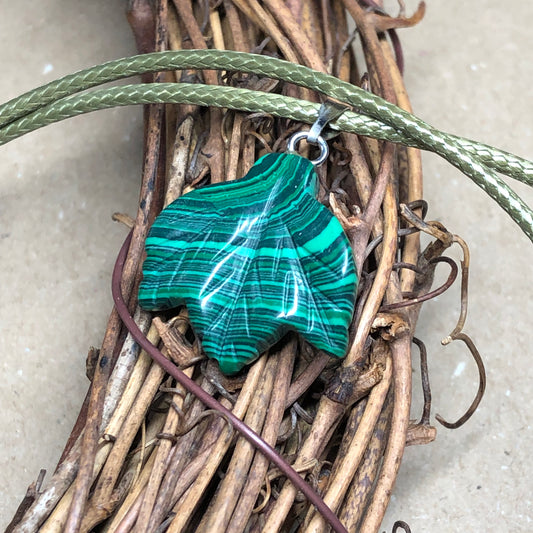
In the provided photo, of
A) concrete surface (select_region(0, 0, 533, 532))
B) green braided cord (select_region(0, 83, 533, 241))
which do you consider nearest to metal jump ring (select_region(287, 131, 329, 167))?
green braided cord (select_region(0, 83, 533, 241))


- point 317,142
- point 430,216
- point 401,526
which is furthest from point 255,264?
point 430,216

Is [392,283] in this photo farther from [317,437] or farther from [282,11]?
[282,11]

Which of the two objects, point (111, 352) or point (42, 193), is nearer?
point (111, 352)

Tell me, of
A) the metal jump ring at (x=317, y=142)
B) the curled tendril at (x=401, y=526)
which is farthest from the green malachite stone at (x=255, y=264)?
the curled tendril at (x=401, y=526)

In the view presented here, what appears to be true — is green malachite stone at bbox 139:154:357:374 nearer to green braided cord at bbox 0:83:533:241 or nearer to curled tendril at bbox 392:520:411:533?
green braided cord at bbox 0:83:533:241

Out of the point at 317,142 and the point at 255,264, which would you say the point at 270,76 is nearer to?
the point at 317,142

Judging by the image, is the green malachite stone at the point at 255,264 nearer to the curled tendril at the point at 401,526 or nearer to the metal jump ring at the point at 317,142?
the metal jump ring at the point at 317,142

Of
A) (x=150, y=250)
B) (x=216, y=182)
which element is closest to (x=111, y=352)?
(x=150, y=250)
